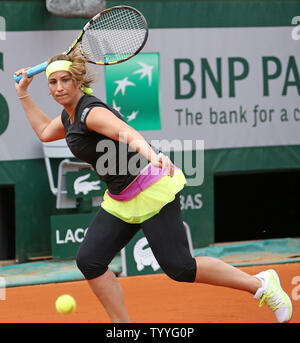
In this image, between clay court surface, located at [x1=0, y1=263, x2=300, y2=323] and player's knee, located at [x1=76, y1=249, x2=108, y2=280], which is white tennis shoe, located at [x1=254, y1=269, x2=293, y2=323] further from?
player's knee, located at [x1=76, y1=249, x2=108, y2=280]

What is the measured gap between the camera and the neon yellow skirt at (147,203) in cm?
339

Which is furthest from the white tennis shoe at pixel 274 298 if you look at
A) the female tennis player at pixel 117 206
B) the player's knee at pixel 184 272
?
the player's knee at pixel 184 272

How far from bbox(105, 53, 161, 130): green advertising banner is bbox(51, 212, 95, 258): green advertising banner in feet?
2.99

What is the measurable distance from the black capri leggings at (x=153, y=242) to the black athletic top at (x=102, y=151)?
0.61ft

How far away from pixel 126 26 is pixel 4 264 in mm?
2802

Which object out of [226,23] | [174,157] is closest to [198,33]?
[226,23]

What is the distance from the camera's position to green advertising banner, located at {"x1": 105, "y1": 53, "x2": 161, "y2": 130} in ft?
19.7

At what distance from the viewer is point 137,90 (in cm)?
606

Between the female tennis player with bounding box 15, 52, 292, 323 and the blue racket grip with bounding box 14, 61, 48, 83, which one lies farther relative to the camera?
the blue racket grip with bounding box 14, 61, 48, 83

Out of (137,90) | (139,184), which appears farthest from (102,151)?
(137,90)
